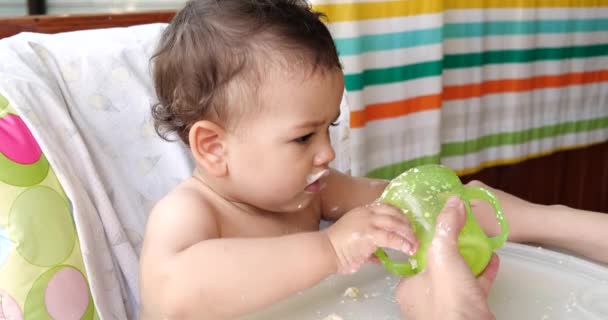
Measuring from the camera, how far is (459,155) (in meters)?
1.85

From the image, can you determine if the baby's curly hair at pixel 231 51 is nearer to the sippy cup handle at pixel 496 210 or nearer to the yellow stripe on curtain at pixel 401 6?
the sippy cup handle at pixel 496 210

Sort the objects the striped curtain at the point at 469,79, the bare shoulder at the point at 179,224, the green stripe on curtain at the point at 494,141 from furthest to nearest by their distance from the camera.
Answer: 1. the green stripe on curtain at the point at 494,141
2. the striped curtain at the point at 469,79
3. the bare shoulder at the point at 179,224

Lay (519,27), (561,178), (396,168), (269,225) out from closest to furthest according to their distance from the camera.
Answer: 1. (269,225)
2. (396,168)
3. (519,27)
4. (561,178)

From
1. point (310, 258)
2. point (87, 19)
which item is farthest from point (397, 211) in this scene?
point (87, 19)

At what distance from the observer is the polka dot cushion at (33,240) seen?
0.77m

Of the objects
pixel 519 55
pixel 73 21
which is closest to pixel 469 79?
pixel 519 55

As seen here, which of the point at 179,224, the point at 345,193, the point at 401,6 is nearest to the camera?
the point at 179,224

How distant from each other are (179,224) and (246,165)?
0.11 m

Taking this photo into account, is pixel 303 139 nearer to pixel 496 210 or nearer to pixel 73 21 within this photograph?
pixel 496 210

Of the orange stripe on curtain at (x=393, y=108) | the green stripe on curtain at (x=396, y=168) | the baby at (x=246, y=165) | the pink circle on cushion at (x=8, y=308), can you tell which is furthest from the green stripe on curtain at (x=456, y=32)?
the pink circle on cushion at (x=8, y=308)

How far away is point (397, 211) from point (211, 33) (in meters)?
0.30

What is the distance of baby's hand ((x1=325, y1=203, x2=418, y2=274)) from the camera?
2.19ft

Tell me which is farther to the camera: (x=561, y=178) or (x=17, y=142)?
(x=561, y=178)

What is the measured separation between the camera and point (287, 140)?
792 millimetres
